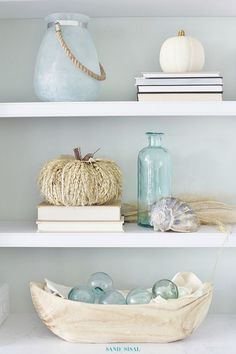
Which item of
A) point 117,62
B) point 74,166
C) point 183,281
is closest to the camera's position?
point 74,166

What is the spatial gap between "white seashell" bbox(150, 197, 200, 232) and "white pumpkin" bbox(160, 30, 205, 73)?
0.33 m

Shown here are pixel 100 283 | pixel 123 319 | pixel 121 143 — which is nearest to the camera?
pixel 123 319

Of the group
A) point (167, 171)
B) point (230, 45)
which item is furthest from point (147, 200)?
point (230, 45)

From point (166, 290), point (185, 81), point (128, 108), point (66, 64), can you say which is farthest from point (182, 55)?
point (166, 290)

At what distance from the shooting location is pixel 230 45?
1.94 meters

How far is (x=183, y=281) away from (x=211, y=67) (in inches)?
23.5

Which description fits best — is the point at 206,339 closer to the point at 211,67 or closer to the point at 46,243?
the point at 46,243

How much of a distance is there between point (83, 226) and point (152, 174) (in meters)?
0.25

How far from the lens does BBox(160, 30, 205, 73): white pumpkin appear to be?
5.71 ft

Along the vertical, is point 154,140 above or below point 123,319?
above

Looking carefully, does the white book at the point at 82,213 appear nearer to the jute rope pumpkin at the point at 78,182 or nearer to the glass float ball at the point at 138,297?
the jute rope pumpkin at the point at 78,182

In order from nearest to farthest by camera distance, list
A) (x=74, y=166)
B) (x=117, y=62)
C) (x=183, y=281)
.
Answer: (x=74, y=166), (x=183, y=281), (x=117, y=62)

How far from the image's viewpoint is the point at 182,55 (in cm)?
174

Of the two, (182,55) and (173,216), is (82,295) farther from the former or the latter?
(182,55)
